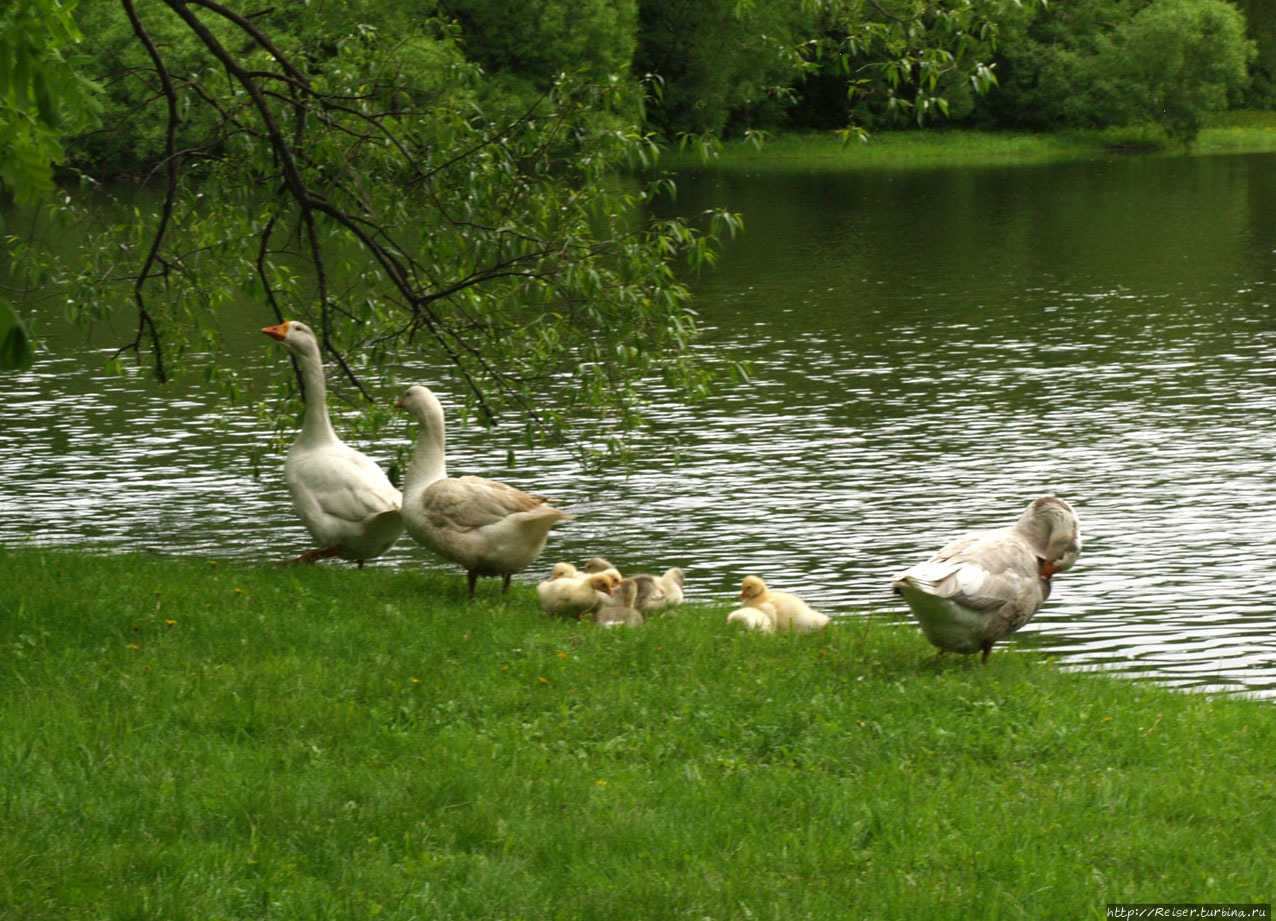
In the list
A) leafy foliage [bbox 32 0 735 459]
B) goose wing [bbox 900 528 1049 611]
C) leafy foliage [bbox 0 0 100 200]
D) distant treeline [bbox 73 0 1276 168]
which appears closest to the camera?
leafy foliage [bbox 0 0 100 200]

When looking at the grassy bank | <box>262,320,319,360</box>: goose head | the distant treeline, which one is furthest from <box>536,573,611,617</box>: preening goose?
the grassy bank

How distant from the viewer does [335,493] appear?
12.7 m

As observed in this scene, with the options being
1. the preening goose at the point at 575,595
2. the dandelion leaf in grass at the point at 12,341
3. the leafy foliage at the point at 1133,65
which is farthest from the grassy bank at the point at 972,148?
the dandelion leaf in grass at the point at 12,341

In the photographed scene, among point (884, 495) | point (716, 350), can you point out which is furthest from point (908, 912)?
point (716, 350)

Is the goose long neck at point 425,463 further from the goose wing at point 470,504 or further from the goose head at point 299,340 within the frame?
the goose head at point 299,340

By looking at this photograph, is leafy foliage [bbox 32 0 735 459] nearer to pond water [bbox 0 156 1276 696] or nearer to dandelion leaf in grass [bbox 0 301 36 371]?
pond water [bbox 0 156 1276 696]

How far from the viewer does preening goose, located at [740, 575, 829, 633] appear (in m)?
12.1

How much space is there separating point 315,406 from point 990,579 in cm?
660

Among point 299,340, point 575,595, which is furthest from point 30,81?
point 299,340

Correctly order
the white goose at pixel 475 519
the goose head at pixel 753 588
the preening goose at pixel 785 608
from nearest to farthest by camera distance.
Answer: the white goose at pixel 475 519, the preening goose at pixel 785 608, the goose head at pixel 753 588

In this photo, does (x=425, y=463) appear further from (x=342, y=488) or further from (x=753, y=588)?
(x=753, y=588)

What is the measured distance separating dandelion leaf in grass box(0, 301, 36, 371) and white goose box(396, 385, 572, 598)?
7628 mm

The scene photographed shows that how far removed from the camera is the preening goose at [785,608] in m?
12.1

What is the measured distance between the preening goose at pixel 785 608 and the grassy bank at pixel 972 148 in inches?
3390
